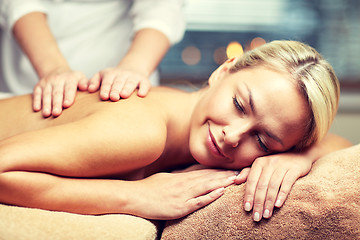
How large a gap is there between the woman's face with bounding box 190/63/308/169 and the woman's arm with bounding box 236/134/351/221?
6 cm

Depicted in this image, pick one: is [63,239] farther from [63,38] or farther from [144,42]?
[63,38]

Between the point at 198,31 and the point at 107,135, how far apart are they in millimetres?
1991

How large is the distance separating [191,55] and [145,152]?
6.31 ft

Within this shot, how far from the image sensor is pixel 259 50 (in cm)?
113

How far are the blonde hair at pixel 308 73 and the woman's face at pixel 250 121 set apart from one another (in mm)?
22

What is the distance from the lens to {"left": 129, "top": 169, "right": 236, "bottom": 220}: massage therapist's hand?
889 mm

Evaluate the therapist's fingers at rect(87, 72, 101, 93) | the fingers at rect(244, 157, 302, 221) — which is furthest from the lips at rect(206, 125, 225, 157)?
the therapist's fingers at rect(87, 72, 101, 93)

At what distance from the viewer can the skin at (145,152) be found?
2.72ft

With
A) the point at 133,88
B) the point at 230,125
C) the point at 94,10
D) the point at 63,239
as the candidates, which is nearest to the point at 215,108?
the point at 230,125

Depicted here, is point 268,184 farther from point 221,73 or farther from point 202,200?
point 221,73

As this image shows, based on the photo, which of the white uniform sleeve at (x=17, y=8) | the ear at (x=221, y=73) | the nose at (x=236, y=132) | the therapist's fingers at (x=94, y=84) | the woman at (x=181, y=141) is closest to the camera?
the woman at (x=181, y=141)

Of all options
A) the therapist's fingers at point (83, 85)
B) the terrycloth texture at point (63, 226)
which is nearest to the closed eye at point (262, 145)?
the terrycloth texture at point (63, 226)

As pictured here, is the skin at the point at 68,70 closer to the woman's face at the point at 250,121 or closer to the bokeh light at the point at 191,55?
the woman's face at the point at 250,121

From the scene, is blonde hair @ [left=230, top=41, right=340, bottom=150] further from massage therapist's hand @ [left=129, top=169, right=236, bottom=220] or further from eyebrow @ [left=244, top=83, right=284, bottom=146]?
massage therapist's hand @ [left=129, top=169, right=236, bottom=220]
